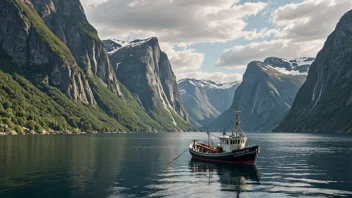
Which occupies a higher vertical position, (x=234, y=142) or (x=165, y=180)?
(x=234, y=142)

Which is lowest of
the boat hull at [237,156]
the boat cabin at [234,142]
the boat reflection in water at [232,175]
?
the boat reflection in water at [232,175]

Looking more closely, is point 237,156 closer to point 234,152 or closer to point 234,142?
point 234,152

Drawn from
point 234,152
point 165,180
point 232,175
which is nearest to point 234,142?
point 234,152

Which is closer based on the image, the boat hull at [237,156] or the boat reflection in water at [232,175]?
the boat reflection in water at [232,175]

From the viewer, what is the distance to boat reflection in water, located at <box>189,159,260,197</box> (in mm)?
59281

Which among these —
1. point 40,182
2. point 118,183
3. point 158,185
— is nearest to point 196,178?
point 158,185

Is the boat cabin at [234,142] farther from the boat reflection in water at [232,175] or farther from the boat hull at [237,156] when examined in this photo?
the boat reflection in water at [232,175]

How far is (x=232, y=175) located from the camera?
72312mm

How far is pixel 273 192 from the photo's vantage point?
5334 cm

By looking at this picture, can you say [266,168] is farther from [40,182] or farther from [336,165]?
[40,182]

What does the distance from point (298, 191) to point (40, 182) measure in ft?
133

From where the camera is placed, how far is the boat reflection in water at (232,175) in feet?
194

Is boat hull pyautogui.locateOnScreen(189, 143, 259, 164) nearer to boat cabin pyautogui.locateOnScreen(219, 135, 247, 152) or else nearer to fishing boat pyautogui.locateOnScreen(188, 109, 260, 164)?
fishing boat pyautogui.locateOnScreen(188, 109, 260, 164)

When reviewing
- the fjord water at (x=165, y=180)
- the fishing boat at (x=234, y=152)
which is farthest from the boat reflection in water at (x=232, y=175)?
the fishing boat at (x=234, y=152)
